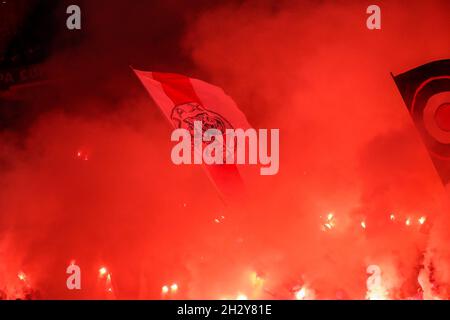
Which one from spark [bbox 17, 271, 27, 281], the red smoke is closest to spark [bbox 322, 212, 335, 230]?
the red smoke

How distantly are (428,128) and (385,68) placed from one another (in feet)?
3.27

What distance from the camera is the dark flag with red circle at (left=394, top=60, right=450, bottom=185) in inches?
234

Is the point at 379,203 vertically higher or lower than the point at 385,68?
lower

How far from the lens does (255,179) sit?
6262mm

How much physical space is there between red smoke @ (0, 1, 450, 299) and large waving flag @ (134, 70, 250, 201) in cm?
119

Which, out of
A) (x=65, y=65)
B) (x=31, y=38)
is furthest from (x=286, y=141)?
(x=31, y=38)

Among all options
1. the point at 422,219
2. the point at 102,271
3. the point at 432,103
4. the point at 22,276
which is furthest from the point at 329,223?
the point at 22,276

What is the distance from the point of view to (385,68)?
624cm

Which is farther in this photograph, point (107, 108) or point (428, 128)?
point (107, 108)

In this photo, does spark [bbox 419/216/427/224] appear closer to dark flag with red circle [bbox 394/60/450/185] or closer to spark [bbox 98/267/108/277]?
dark flag with red circle [bbox 394/60/450/185]
